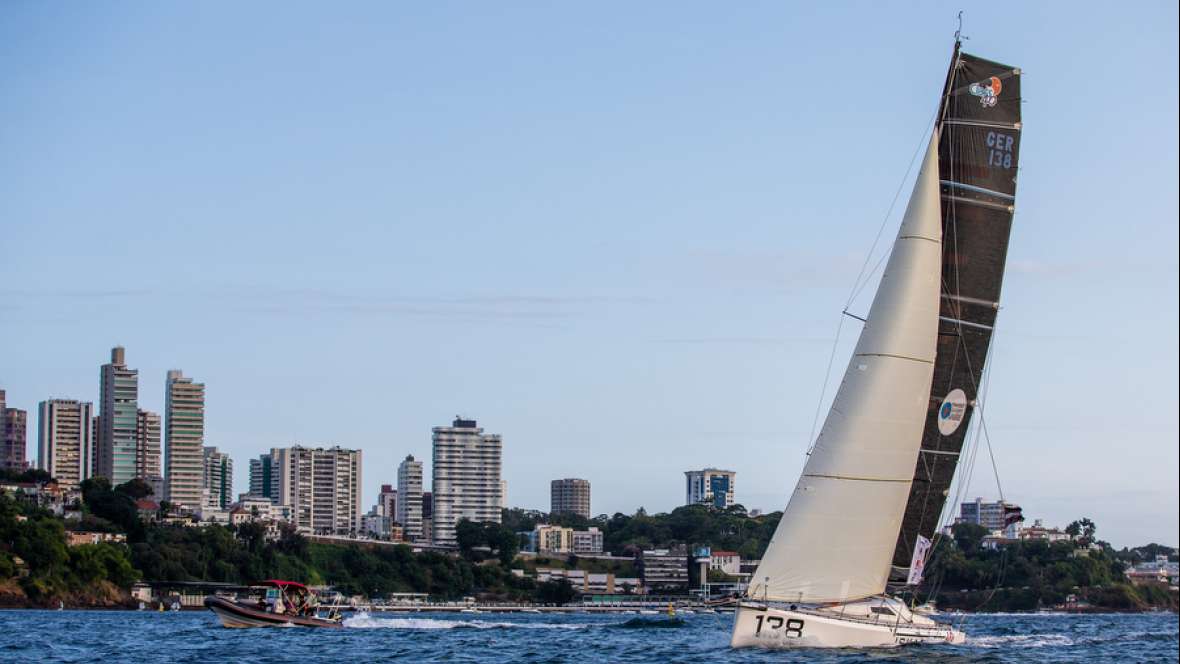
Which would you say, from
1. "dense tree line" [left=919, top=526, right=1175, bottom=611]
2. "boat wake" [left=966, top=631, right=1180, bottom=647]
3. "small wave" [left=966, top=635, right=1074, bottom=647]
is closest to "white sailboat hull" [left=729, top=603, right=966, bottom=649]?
"boat wake" [left=966, top=631, right=1180, bottom=647]

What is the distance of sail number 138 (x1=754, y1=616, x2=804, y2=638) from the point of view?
123ft

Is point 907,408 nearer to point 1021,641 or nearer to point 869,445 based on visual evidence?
point 869,445

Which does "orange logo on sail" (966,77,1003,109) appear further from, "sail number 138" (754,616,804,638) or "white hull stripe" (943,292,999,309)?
"sail number 138" (754,616,804,638)

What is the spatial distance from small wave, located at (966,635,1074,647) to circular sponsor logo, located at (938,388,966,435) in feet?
30.8

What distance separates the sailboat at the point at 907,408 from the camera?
128ft

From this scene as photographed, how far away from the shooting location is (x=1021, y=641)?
55.0 metres

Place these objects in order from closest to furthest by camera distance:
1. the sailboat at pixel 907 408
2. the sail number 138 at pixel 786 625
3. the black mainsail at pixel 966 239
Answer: the sail number 138 at pixel 786 625 → the sailboat at pixel 907 408 → the black mainsail at pixel 966 239

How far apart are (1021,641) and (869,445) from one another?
19.6 meters

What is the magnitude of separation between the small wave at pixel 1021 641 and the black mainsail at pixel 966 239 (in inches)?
349

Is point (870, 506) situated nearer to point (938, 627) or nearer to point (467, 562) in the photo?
point (938, 627)

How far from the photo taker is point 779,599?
38906 mm

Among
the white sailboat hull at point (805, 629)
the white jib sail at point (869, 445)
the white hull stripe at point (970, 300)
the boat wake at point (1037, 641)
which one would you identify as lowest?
the boat wake at point (1037, 641)

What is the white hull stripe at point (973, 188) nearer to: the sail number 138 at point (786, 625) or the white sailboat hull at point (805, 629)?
the white sailboat hull at point (805, 629)

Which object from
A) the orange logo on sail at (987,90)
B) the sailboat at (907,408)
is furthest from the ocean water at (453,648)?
→ the orange logo on sail at (987,90)
